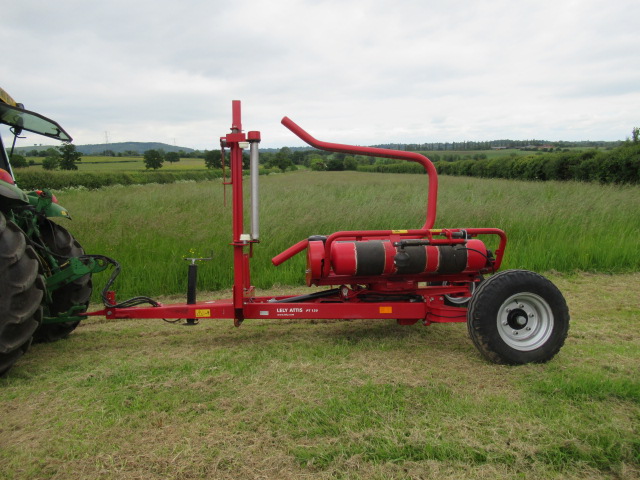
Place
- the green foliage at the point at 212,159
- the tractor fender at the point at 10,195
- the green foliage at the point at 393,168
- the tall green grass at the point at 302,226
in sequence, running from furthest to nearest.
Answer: the green foliage at the point at 393,168, the green foliage at the point at 212,159, the tall green grass at the point at 302,226, the tractor fender at the point at 10,195

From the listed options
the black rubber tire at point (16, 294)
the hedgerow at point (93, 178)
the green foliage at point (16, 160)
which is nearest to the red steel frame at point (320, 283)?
the black rubber tire at point (16, 294)

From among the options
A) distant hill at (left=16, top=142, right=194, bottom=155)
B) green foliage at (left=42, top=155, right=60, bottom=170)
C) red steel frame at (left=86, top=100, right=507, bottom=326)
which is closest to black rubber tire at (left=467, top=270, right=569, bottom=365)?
red steel frame at (left=86, top=100, right=507, bottom=326)

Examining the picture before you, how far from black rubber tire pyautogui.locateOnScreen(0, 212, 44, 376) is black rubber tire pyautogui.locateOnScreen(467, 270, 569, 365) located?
2.93 metres

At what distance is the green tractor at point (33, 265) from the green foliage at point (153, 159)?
1510 cm

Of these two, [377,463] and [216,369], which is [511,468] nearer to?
[377,463]

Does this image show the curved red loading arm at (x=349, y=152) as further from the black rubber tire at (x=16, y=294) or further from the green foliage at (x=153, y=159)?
the green foliage at (x=153, y=159)

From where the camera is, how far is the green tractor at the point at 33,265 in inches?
121

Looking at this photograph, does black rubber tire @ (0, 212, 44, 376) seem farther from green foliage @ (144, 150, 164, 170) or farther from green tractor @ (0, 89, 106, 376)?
green foliage @ (144, 150, 164, 170)

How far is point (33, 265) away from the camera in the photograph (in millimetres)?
3217

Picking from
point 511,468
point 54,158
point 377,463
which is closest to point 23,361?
point 377,463


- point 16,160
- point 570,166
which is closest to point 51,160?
point 16,160

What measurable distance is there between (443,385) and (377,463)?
947mm

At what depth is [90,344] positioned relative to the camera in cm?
405

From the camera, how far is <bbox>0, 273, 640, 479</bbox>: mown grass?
2279 millimetres
